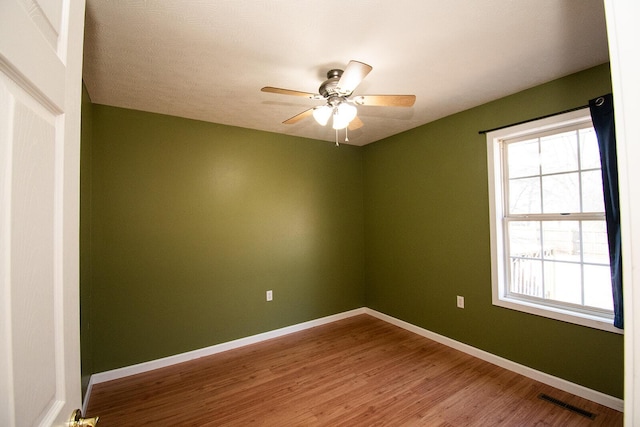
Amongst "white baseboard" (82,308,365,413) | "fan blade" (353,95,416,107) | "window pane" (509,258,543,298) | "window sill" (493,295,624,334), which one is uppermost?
"fan blade" (353,95,416,107)

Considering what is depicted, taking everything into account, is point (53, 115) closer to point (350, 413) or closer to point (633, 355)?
point (633, 355)

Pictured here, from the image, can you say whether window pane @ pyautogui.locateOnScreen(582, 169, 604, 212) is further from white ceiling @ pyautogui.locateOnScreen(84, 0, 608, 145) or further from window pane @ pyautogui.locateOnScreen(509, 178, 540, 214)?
white ceiling @ pyautogui.locateOnScreen(84, 0, 608, 145)

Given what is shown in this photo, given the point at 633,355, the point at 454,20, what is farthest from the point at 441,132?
the point at 633,355

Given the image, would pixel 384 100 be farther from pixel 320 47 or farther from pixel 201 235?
pixel 201 235

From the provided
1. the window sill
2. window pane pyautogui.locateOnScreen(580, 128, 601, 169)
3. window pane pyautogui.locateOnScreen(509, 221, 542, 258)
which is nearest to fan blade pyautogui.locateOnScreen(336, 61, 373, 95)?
window pane pyautogui.locateOnScreen(580, 128, 601, 169)

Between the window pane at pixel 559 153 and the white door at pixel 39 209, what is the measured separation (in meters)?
3.09

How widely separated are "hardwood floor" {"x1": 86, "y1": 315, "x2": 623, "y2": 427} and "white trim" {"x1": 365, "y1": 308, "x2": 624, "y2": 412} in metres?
0.05

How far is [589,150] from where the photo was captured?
6.97 ft

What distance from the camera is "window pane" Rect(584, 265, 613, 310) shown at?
203 centimetres

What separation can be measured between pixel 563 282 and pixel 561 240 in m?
0.35

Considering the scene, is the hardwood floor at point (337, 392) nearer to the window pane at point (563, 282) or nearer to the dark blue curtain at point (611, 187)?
the window pane at point (563, 282)

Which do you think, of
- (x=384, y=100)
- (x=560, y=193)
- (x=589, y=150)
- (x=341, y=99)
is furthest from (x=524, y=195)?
(x=341, y=99)

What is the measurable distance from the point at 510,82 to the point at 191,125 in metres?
2.98

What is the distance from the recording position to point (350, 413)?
1.98 metres
